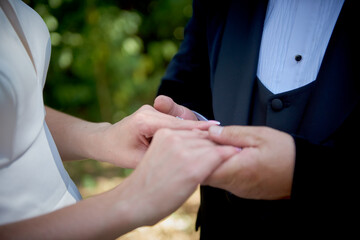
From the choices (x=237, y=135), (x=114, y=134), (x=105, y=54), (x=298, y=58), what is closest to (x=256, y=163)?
(x=237, y=135)

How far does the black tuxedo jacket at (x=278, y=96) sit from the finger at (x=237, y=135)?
0.11m

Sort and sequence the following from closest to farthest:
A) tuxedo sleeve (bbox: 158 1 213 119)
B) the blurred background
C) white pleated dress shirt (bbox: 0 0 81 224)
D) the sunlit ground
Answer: white pleated dress shirt (bbox: 0 0 81 224) → tuxedo sleeve (bbox: 158 1 213 119) → the sunlit ground → the blurred background

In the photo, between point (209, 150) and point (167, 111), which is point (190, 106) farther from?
point (209, 150)

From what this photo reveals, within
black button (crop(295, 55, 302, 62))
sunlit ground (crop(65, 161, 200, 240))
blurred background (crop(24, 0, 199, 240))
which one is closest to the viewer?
black button (crop(295, 55, 302, 62))

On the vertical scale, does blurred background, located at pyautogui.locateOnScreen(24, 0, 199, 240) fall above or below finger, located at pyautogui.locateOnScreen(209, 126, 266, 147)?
below

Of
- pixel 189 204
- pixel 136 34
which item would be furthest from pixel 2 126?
pixel 136 34

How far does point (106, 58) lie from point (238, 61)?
255 centimetres

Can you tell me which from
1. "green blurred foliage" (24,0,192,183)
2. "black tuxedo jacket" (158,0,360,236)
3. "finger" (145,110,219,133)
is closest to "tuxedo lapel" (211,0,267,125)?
"black tuxedo jacket" (158,0,360,236)

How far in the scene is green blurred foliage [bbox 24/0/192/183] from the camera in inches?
121

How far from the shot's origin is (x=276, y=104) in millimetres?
925

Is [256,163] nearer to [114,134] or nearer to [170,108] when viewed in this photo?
[170,108]

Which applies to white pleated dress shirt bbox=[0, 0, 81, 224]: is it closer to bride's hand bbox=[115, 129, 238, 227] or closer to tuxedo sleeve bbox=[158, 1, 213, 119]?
bride's hand bbox=[115, 129, 238, 227]

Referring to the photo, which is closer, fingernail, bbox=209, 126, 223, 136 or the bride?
the bride

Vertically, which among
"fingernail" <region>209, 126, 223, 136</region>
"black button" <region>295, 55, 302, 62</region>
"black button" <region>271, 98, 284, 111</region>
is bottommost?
"fingernail" <region>209, 126, 223, 136</region>
